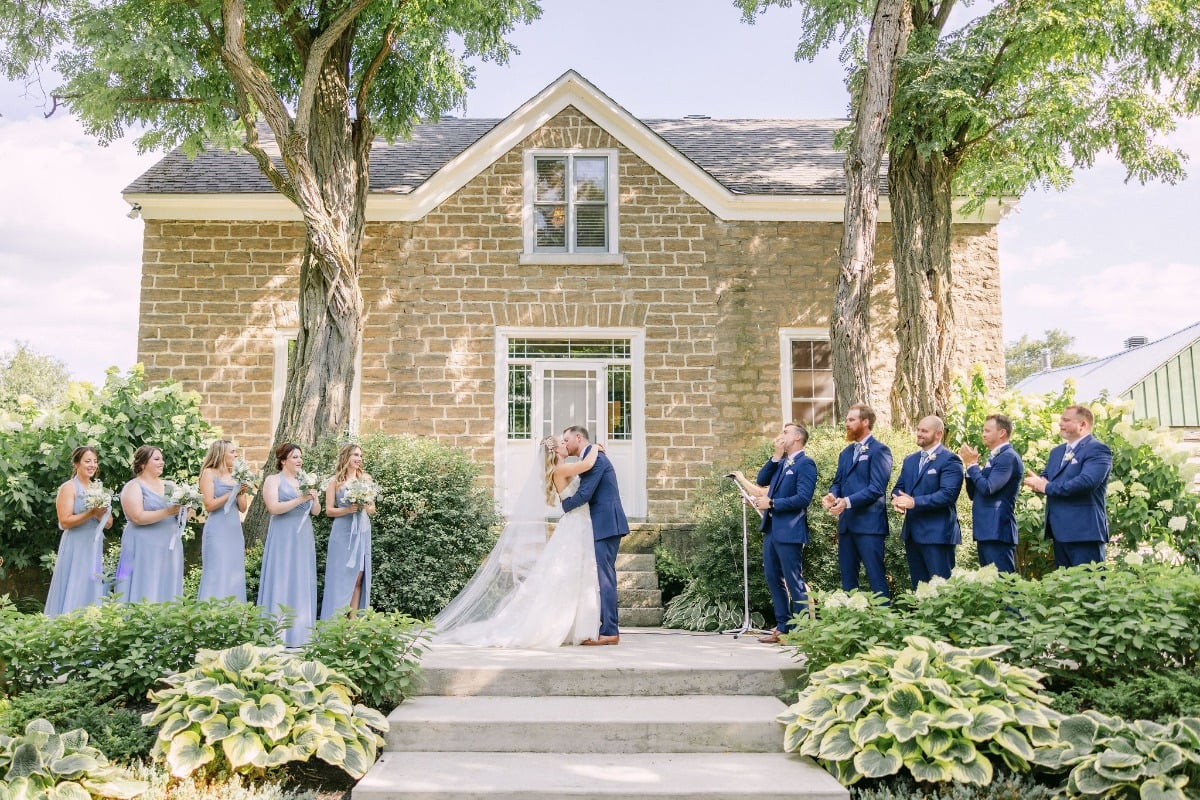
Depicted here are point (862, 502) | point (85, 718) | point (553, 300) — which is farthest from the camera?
point (553, 300)

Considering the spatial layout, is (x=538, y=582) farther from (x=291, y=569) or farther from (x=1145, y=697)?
(x=1145, y=697)

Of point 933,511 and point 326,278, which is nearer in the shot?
point 933,511

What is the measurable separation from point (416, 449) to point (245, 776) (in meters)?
4.89

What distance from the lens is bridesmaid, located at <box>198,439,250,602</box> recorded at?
25.2 ft

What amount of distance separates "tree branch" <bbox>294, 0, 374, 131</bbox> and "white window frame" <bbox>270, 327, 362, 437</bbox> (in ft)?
10.6

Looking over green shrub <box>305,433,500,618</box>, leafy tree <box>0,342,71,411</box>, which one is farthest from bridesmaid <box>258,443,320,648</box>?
leafy tree <box>0,342,71,411</box>

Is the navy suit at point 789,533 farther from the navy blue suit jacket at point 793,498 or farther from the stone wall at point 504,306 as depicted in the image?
the stone wall at point 504,306

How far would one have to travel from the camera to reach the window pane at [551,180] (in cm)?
1307

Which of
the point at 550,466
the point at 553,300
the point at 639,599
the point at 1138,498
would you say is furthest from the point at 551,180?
the point at 1138,498

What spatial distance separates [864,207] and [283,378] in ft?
26.5

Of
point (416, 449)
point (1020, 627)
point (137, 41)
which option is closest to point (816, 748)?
point (1020, 627)

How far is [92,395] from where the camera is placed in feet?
32.9

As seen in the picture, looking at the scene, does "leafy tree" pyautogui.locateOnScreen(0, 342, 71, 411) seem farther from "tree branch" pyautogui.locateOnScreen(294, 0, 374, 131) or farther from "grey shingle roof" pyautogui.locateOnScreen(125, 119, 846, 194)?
"tree branch" pyautogui.locateOnScreen(294, 0, 374, 131)

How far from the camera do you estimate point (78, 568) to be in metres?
7.86
